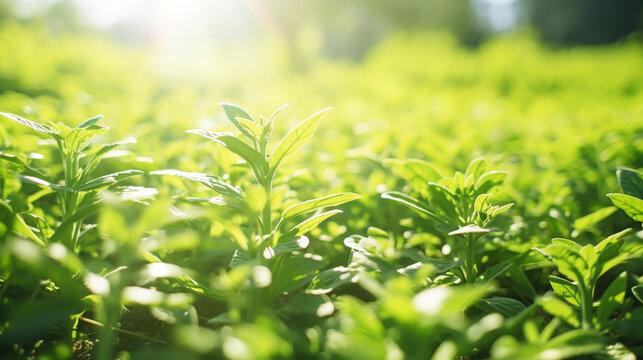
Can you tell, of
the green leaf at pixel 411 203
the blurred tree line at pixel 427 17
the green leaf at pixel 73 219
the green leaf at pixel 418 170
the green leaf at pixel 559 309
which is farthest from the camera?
the blurred tree line at pixel 427 17

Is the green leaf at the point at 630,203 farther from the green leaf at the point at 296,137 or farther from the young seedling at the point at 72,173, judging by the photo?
the young seedling at the point at 72,173

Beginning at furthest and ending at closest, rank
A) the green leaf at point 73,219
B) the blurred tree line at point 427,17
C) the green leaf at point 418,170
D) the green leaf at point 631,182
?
the blurred tree line at point 427,17 < the green leaf at point 418,170 < the green leaf at point 631,182 < the green leaf at point 73,219

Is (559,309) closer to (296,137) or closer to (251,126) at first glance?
(296,137)

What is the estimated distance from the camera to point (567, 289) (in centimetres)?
121

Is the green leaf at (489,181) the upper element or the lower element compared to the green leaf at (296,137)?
lower

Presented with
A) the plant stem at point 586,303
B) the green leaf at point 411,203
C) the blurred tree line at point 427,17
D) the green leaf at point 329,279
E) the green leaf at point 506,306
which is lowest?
the green leaf at point 506,306

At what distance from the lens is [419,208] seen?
51.6 inches

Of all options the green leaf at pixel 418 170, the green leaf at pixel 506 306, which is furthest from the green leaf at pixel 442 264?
the green leaf at pixel 418 170

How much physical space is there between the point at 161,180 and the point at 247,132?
0.73m

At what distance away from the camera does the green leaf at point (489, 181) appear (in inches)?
52.9

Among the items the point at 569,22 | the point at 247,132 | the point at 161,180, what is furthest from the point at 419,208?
the point at 569,22

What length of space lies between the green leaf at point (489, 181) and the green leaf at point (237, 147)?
2.51ft

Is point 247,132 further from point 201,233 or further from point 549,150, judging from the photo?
Answer: point 549,150

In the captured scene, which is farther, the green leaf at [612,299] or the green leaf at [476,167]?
the green leaf at [476,167]
